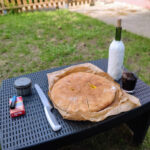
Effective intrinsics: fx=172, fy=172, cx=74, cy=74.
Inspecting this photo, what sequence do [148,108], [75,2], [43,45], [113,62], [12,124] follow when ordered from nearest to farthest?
[12,124], [148,108], [113,62], [43,45], [75,2]

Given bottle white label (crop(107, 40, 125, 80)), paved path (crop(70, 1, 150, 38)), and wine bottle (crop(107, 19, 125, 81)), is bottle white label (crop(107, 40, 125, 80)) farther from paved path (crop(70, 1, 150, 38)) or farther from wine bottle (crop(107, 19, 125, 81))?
paved path (crop(70, 1, 150, 38))

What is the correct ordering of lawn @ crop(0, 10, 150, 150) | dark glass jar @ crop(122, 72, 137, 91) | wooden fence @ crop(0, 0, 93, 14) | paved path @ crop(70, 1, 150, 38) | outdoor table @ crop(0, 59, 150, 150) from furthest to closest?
wooden fence @ crop(0, 0, 93, 14) < paved path @ crop(70, 1, 150, 38) < lawn @ crop(0, 10, 150, 150) < dark glass jar @ crop(122, 72, 137, 91) < outdoor table @ crop(0, 59, 150, 150)

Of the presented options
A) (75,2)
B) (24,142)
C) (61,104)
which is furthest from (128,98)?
(75,2)

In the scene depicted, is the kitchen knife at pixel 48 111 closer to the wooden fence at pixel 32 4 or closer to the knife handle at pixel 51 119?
the knife handle at pixel 51 119

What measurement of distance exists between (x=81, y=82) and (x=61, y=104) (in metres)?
0.29

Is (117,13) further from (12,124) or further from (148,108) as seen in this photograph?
(12,124)

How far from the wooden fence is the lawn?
54.4 inches

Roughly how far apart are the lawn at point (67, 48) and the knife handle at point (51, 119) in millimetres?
782

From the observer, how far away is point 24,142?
3.66 feet

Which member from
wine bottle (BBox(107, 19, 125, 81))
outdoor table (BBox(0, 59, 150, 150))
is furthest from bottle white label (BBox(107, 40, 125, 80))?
outdoor table (BBox(0, 59, 150, 150))

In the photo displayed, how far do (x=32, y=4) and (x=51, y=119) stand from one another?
23.6 ft

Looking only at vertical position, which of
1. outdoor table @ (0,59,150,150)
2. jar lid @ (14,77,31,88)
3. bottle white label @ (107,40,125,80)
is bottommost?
outdoor table @ (0,59,150,150)

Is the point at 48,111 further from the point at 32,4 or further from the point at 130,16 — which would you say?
the point at 32,4

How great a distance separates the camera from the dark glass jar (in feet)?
4.74
